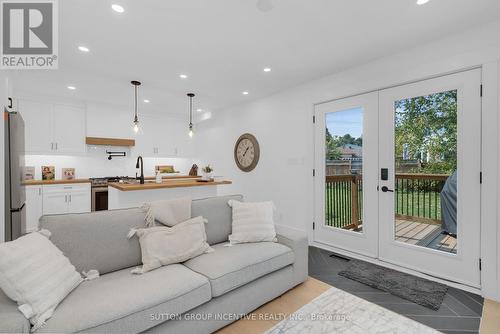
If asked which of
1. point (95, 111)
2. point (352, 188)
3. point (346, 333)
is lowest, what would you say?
point (346, 333)

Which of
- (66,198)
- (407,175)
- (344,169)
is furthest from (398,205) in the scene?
(66,198)

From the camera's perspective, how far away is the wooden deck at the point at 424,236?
2564 millimetres

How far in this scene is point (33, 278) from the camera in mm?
1308

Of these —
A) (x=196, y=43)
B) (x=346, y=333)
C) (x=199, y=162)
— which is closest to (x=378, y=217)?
(x=346, y=333)

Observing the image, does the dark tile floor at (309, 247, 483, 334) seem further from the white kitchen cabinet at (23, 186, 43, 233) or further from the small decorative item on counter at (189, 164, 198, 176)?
the white kitchen cabinet at (23, 186, 43, 233)

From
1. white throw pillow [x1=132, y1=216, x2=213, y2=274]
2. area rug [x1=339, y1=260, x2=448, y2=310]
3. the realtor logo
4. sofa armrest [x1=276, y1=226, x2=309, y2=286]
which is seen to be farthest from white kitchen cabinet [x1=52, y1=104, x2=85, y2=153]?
area rug [x1=339, y1=260, x2=448, y2=310]

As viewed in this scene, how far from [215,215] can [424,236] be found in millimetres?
2432

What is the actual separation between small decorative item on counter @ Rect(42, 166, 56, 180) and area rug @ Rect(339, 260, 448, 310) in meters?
5.83

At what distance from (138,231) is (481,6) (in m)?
3.50

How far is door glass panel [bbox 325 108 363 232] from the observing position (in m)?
3.30

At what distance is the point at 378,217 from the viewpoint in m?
3.06

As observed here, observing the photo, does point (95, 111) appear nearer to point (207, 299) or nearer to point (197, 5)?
point (197, 5)

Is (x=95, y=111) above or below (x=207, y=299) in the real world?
above

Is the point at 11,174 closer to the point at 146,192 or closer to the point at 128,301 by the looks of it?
the point at 146,192
